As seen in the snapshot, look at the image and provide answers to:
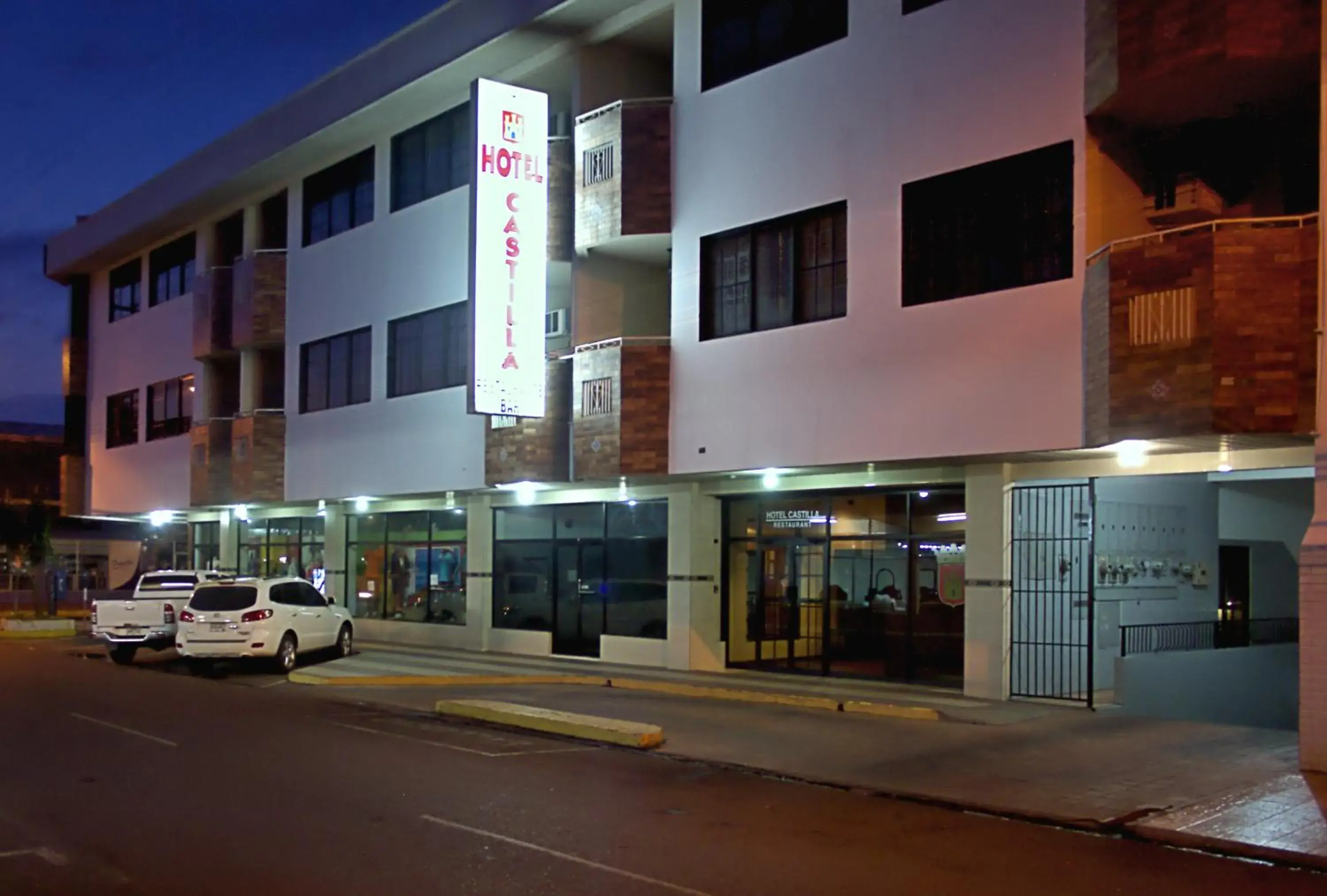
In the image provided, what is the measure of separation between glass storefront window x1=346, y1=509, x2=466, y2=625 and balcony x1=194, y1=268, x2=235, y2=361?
648cm

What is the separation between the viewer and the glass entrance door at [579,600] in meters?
24.9

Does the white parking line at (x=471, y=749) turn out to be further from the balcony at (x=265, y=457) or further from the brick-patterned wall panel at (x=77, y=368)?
the brick-patterned wall panel at (x=77, y=368)

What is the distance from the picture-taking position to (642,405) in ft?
68.0

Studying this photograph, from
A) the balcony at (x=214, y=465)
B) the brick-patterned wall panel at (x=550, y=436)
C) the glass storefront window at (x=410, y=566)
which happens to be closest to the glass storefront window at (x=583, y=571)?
the glass storefront window at (x=410, y=566)

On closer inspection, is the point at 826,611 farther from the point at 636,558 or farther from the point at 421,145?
the point at 421,145

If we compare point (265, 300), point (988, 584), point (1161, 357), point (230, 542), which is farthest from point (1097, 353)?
point (230, 542)

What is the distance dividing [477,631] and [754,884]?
19.7 m

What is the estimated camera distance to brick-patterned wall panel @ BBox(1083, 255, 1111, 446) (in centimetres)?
1456

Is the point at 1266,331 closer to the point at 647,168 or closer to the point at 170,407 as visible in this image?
the point at 647,168

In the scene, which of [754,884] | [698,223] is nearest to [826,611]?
[698,223]

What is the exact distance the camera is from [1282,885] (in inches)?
350

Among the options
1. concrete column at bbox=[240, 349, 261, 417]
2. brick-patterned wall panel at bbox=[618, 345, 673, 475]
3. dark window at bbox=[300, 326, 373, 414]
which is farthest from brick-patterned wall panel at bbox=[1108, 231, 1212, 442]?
concrete column at bbox=[240, 349, 261, 417]

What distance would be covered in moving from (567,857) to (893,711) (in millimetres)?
8757

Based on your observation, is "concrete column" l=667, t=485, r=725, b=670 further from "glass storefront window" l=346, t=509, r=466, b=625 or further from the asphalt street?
"glass storefront window" l=346, t=509, r=466, b=625
